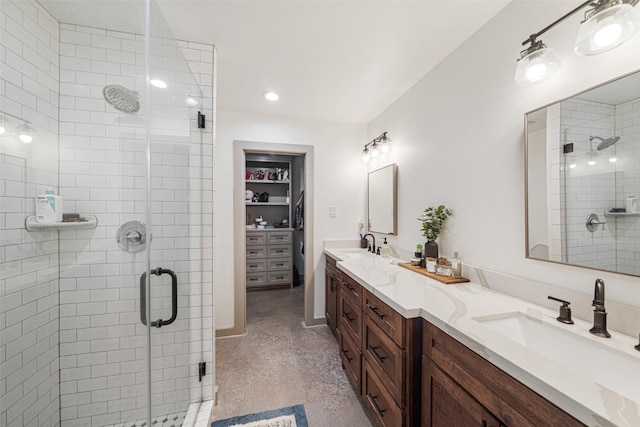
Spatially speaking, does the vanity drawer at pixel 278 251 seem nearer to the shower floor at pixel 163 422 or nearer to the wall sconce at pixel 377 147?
the wall sconce at pixel 377 147

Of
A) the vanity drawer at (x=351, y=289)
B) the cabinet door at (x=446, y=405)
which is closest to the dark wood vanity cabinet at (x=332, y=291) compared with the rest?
the vanity drawer at (x=351, y=289)

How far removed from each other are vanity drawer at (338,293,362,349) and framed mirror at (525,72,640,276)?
3.49 ft

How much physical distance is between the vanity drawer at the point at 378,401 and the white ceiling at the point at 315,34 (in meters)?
2.06

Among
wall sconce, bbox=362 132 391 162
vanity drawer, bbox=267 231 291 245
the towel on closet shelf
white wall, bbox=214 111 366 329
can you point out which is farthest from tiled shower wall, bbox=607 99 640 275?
vanity drawer, bbox=267 231 291 245

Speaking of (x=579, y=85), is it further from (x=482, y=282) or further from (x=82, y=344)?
(x=82, y=344)

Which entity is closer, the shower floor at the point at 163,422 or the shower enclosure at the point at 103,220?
the shower enclosure at the point at 103,220

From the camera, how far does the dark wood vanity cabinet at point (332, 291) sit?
2.27m

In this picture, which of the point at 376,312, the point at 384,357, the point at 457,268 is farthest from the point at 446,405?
the point at 457,268

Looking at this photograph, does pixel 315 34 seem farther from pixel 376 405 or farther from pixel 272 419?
pixel 272 419

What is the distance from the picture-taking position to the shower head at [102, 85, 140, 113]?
1.40m

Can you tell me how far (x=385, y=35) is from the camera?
148 centimetres

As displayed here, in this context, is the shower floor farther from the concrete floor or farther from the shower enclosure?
the concrete floor

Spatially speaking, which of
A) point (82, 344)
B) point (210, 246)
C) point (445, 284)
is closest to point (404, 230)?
point (445, 284)

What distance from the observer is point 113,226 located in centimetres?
141
